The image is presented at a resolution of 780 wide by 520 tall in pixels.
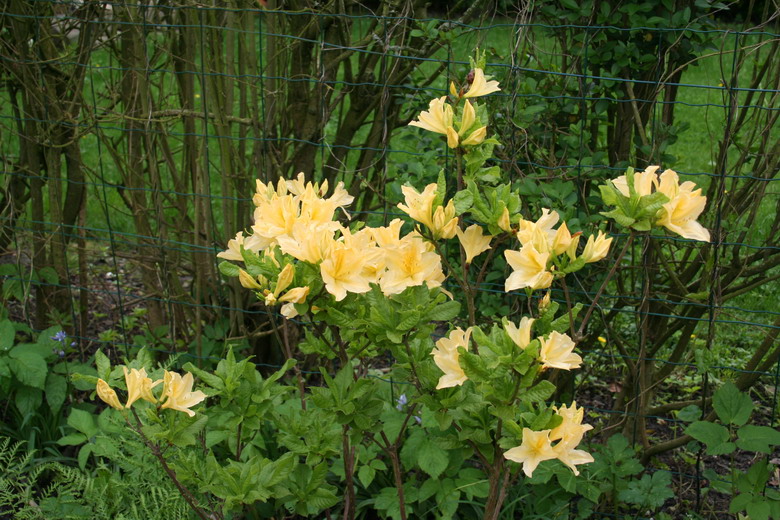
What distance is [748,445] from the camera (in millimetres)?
2340

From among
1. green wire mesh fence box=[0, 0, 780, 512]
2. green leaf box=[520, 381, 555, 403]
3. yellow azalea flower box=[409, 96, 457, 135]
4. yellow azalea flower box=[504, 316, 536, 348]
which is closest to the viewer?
yellow azalea flower box=[504, 316, 536, 348]

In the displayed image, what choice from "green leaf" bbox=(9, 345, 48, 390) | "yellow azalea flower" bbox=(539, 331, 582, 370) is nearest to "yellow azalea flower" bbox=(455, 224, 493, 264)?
"yellow azalea flower" bbox=(539, 331, 582, 370)

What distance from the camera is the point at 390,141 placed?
337 cm

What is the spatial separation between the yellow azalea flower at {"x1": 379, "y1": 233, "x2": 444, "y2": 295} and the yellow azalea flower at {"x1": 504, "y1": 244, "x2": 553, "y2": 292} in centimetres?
17

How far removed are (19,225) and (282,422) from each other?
233 cm

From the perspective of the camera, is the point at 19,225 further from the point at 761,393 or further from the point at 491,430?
the point at 761,393

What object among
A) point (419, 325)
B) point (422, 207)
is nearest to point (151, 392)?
point (419, 325)

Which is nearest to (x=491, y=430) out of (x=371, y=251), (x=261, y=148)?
(x=371, y=251)

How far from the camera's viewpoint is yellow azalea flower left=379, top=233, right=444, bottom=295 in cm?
164

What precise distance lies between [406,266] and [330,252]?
16 centimetres

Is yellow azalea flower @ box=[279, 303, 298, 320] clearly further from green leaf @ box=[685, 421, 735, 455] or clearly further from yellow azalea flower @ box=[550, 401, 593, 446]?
green leaf @ box=[685, 421, 735, 455]

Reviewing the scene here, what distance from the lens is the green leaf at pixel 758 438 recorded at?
7.61 feet

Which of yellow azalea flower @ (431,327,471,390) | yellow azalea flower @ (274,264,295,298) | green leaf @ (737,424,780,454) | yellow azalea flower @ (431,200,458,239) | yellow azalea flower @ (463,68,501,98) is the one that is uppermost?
yellow azalea flower @ (463,68,501,98)

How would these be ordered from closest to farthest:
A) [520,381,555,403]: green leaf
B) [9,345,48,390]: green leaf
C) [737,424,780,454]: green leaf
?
[520,381,555,403]: green leaf < [737,424,780,454]: green leaf < [9,345,48,390]: green leaf
